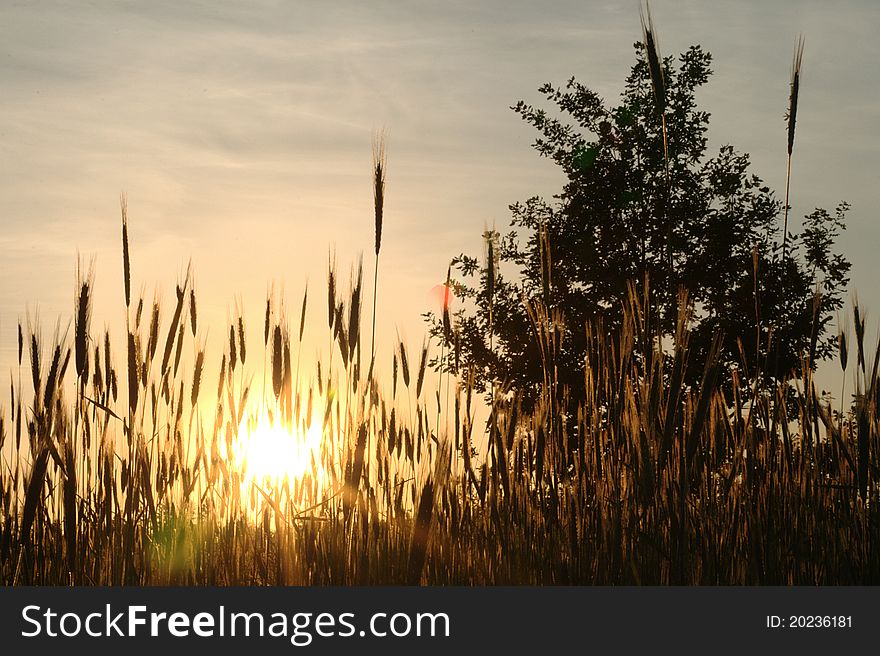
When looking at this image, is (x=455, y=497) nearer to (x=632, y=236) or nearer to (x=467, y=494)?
(x=467, y=494)

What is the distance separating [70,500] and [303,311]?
2.99 ft

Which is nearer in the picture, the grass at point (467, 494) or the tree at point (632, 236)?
the grass at point (467, 494)

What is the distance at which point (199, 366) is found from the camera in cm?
288

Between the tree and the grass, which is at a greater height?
the tree

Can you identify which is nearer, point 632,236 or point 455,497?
point 455,497

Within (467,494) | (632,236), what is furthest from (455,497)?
(632,236)

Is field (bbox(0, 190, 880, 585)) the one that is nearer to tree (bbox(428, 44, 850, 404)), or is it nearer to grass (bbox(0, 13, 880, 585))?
grass (bbox(0, 13, 880, 585))

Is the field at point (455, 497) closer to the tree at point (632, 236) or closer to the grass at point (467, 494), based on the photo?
the grass at point (467, 494)

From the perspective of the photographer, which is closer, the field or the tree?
the field

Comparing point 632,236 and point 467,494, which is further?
point 632,236

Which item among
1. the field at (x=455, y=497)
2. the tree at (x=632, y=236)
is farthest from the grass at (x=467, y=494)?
the tree at (x=632, y=236)

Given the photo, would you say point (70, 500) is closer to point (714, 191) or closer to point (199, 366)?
point (199, 366)

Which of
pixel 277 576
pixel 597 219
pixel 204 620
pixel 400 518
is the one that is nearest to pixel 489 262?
pixel 400 518

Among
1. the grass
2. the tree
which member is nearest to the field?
the grass
